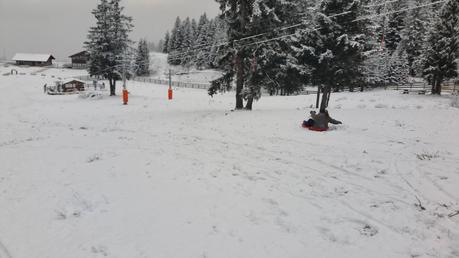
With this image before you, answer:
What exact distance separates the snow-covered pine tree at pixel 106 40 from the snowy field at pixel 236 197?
3147 centimetres

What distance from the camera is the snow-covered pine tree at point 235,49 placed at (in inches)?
837

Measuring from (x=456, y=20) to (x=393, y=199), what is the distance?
36588 millimetres

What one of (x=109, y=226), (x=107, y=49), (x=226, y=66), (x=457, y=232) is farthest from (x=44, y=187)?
(x=107, y=49)

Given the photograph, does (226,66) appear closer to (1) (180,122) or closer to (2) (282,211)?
(1) (180,122)

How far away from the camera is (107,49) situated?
4141 cm

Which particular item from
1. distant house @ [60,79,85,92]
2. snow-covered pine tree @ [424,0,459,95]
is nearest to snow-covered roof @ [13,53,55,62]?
distant house @ [60,79,85,92]

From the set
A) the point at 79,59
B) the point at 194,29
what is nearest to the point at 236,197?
the point at 194,29

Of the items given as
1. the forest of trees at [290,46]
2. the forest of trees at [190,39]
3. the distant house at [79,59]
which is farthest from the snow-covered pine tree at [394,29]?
the distant house at [79,59]

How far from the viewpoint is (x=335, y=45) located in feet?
69.3

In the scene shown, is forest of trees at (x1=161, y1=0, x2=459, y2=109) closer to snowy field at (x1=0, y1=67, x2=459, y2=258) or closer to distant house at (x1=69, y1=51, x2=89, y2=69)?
snowy field at (x1=0, y1=67, x2=459, y2=258)

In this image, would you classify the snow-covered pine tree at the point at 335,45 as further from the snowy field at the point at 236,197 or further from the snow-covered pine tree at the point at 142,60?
the snow-covered pine tree at the point at 142,60

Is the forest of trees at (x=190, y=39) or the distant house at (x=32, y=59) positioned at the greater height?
the forest of trees at (x=190, y=39)

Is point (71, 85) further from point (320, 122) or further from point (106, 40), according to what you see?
point (320, 122)

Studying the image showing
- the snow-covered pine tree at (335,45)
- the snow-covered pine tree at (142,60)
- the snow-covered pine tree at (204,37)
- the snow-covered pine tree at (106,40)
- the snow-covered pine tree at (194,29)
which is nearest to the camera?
the snow-covered pine tree at (335,45)
